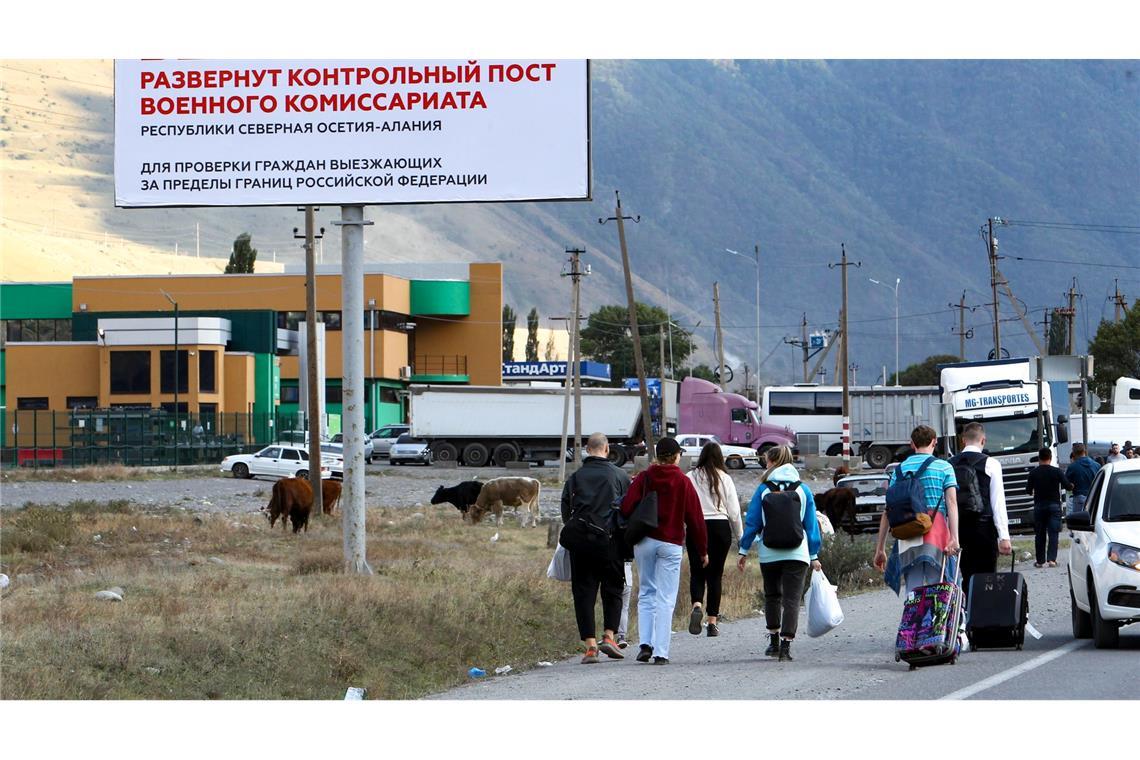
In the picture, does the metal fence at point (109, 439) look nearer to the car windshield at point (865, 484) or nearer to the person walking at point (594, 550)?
the car windshield at point (865, 484)

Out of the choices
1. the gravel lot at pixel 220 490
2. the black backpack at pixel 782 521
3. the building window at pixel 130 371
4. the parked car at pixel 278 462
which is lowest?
the gravel lot at pixel 220 490

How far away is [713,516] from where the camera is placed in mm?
14992

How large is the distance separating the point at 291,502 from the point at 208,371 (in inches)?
2095

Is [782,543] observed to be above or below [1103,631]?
above

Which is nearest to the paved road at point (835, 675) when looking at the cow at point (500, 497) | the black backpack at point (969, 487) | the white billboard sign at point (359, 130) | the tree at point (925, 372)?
the black backpack at point (969, 487)

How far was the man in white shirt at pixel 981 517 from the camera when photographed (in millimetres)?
14492

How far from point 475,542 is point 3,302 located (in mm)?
76209

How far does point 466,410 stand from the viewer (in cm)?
7319

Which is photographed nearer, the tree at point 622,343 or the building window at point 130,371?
the building window at point 130,371

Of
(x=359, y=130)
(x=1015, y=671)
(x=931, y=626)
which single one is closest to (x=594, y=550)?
(x=931, y=626)

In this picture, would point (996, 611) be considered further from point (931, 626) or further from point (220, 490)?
point (220, 490)

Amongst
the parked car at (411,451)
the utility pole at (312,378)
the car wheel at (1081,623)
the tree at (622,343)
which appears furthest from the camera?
the tree at (622,343)

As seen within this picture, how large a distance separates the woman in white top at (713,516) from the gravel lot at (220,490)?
26.0m
